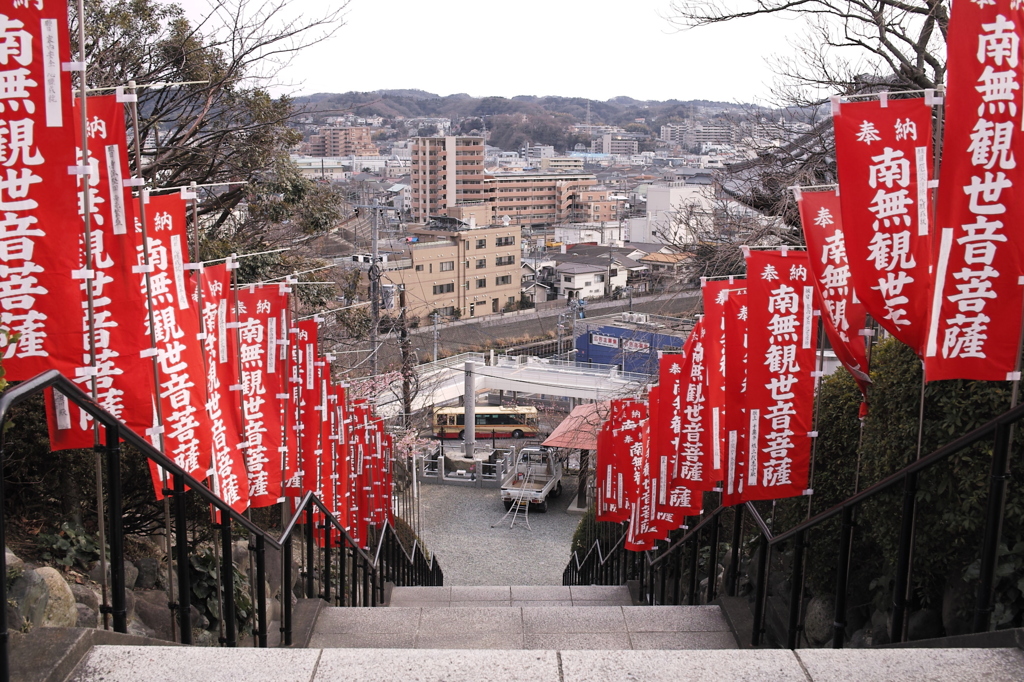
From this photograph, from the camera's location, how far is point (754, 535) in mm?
8625

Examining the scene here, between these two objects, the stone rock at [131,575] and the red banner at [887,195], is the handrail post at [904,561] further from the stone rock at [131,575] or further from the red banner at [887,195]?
the stone rock at [131,575]

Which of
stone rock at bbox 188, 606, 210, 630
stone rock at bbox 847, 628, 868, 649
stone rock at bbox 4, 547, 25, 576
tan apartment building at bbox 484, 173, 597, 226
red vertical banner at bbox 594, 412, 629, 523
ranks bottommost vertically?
red vertical banner at bbox 594, 412, 629, 523

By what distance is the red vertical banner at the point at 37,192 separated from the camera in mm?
4164

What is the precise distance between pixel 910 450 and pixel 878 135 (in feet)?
6.06

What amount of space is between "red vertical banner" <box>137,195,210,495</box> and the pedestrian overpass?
2143cm

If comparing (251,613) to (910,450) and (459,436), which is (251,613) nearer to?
(910,450)

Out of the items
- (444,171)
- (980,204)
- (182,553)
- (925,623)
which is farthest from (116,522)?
(444,171)

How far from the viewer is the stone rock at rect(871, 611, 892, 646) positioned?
5.49 metres

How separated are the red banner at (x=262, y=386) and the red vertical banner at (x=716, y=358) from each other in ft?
13.7

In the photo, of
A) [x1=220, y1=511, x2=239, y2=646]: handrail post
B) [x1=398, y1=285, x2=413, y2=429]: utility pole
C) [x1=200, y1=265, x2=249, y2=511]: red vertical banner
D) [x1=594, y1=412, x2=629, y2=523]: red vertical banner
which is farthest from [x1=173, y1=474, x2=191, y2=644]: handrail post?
[x1=398, y1=285, x2=413, y2=429]: utility pole

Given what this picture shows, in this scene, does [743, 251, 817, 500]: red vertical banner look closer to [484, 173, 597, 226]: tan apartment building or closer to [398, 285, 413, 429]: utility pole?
[398, 285, 413, 429]: utility pole

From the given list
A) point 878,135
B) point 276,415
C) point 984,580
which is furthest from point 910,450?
point 276,415

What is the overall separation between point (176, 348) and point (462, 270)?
45664 mm

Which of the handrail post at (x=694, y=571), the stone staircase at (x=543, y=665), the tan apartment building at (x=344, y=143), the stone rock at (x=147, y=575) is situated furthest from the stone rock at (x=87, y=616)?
the tan apartment building at (x=344, y=143)
